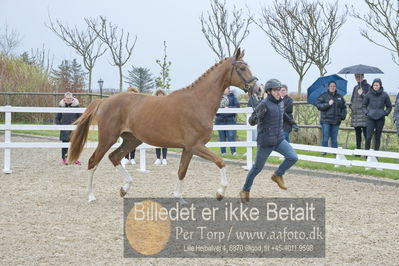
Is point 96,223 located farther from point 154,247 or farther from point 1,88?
point 1,88

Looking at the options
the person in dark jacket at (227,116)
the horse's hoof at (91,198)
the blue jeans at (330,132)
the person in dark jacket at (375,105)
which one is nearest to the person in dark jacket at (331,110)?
the blue jeans at (330,132)

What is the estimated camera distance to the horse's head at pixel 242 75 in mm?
7895

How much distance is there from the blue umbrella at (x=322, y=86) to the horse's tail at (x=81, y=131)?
693 centimetres

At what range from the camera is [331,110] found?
12.7 metres

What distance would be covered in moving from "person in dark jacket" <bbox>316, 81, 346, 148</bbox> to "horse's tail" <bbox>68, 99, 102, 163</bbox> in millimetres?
5807

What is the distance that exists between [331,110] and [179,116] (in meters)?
5.67

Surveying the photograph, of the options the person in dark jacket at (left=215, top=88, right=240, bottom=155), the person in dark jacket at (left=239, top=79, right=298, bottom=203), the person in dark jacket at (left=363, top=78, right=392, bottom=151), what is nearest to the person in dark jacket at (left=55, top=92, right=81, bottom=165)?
the person in dark jacket at (left=215, top=88, right=240, bottom=155)

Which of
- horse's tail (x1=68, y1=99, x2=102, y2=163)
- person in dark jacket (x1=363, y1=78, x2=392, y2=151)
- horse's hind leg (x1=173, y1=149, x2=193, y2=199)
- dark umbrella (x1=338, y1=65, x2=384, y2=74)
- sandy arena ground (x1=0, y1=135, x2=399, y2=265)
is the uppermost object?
dark umbrella (x1=338, y1=65, x2=384, y2=74)

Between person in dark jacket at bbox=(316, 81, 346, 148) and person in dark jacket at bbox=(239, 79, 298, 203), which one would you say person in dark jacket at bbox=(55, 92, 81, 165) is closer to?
person in dark jacket at bbox=(316, 81, 346, 148)

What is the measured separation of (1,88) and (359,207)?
84.3 ft

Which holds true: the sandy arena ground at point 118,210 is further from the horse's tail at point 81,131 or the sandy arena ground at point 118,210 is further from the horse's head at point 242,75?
the horse's head at point 242,75

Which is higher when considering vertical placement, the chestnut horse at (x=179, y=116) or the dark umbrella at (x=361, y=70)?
the dark umbrella at (x=361, y=70)

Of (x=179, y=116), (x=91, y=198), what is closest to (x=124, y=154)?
(x=91, y=198)

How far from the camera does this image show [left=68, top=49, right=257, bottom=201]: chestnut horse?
790 centimetres
